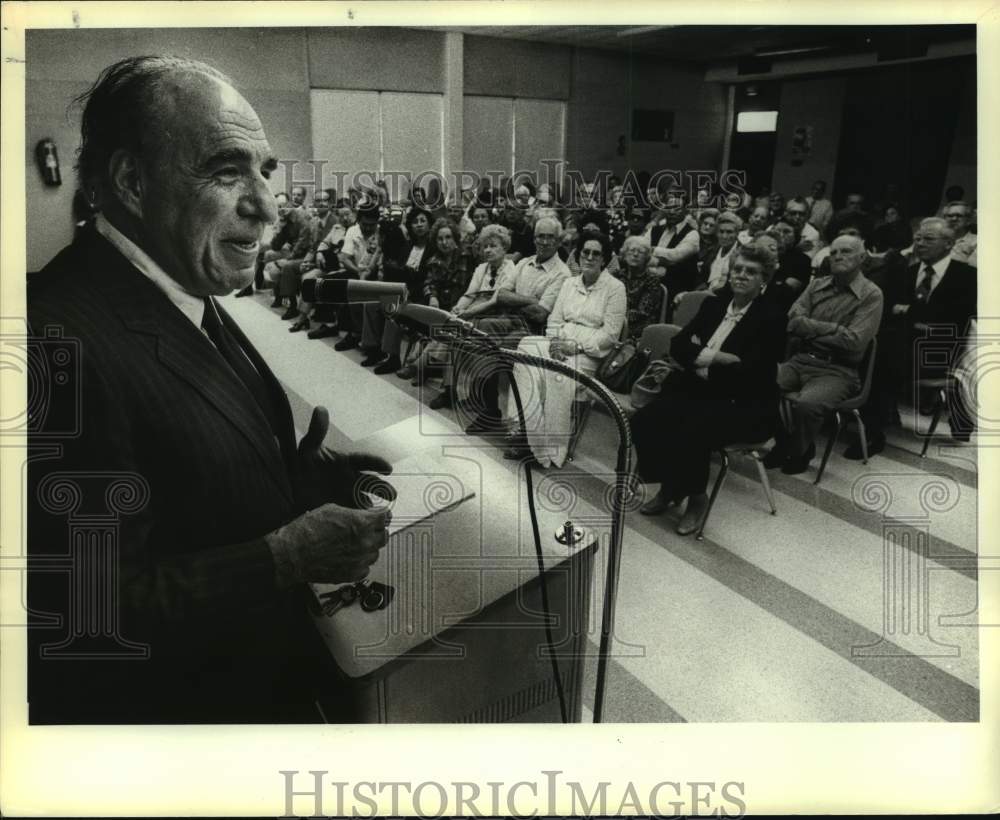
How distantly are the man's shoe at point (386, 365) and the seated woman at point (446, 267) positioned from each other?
0.21 metres

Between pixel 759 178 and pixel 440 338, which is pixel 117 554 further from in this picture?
pixel 759 178

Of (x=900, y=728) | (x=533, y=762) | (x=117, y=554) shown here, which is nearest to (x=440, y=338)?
(x=117, y=554)

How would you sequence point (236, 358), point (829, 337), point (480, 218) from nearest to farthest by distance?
point (236, 358) < point (480, 218) < point (829, 337)

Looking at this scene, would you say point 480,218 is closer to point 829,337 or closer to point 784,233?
point 784,233

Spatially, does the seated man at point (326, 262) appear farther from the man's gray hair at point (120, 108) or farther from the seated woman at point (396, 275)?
the man's gray hair at point (120, 108)

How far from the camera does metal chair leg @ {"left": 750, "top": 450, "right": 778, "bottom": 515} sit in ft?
7.97

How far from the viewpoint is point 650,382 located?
7.72 ft

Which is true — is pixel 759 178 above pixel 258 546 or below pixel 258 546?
above

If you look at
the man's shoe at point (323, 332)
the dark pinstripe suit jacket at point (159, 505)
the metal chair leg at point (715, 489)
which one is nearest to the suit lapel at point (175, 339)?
the dark pinstripe suit jacket at point (159, 505)

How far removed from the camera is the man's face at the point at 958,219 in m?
2.14

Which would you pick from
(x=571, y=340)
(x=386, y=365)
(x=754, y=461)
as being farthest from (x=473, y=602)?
(x=754, y=461)

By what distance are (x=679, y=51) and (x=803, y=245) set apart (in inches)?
25.5

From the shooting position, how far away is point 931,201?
2.18m

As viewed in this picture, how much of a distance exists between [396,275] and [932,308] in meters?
1.50
